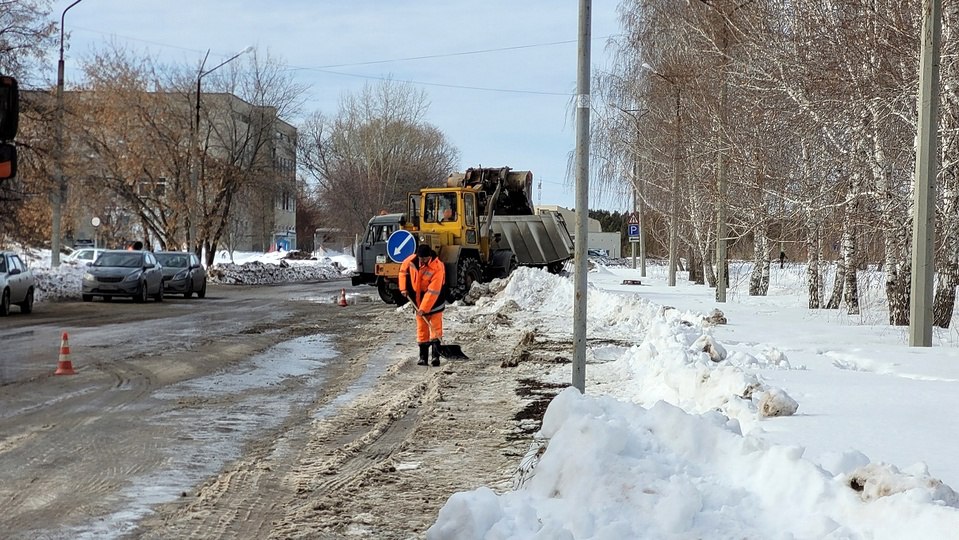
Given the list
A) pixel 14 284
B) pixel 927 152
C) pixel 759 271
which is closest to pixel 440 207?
pixel 759 271

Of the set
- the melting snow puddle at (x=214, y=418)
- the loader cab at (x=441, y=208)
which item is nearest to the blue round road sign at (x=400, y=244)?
the melting snow puddle at (x=214, y=418)

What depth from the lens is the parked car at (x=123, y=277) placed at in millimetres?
27438

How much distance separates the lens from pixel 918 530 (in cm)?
421

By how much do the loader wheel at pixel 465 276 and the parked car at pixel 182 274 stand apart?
9053 millimetres

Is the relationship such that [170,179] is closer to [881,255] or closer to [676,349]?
[881,255]

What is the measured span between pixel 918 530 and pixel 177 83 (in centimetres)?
4394

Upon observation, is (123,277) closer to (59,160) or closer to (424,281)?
(59,160)

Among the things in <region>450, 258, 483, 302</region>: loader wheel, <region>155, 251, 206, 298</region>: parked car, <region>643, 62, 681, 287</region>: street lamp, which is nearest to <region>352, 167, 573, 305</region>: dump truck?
<region>450, 258, 483, 302</region>: loader wheel

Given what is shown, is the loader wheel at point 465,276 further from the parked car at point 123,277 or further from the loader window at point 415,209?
the parked car at point 123,277

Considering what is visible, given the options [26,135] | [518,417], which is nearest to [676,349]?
[518,417]

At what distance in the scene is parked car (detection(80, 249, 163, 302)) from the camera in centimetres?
2744

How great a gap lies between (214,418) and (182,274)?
22637 millimetres

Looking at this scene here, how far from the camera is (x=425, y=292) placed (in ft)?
44.9

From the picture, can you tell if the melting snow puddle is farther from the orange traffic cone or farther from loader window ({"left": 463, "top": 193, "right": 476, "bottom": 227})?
loader window ({"left": 463, "top": 193, "right": 476, "bottom": 227})
